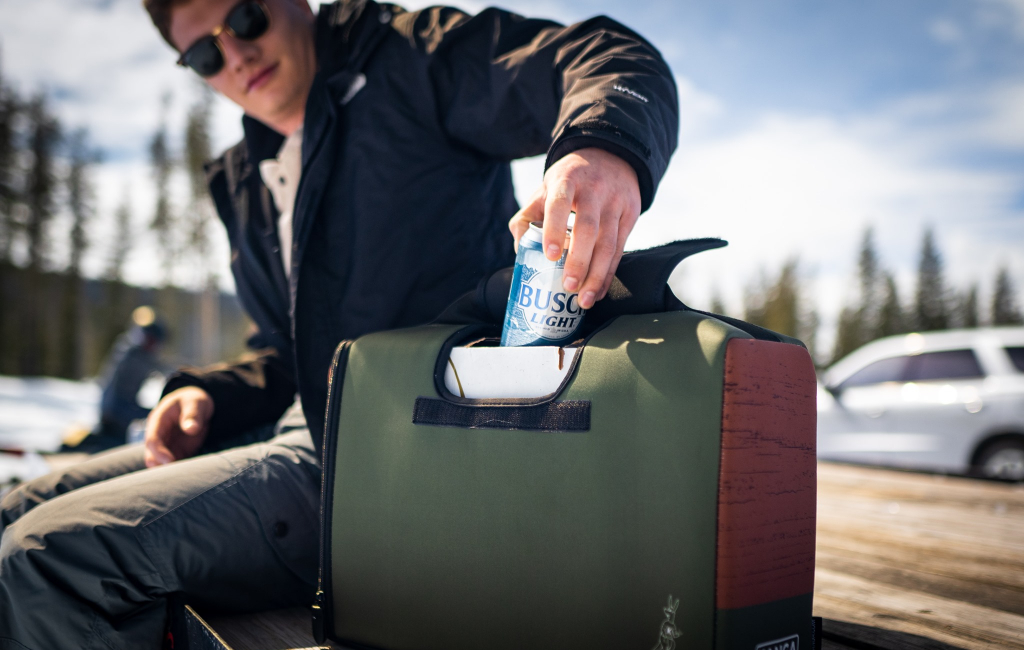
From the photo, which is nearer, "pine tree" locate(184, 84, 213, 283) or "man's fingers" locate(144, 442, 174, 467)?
"man's fingers" locate(144, 442, 174, 467)

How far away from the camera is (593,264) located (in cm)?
83

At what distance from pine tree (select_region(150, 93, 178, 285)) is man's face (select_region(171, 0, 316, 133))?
29698mm

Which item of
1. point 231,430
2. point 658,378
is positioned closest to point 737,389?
point 658,378

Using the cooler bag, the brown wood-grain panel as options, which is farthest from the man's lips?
the brown wood-grain panel

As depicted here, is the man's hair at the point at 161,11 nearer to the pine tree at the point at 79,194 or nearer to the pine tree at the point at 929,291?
the pine tree at the point at 79,194

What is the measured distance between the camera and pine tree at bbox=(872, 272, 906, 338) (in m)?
41.7

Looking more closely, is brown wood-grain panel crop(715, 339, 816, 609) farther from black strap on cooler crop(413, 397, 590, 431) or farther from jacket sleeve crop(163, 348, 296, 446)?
jacket sleeve crop(163, 348, 296, 446)

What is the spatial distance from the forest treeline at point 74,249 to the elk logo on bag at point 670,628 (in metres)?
26.1

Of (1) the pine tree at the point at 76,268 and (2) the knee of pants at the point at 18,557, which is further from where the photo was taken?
(1) the pine tree at the point at 76,268

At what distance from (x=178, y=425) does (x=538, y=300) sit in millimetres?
1260

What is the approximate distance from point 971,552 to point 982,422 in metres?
6.03

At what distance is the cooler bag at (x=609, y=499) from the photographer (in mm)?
709

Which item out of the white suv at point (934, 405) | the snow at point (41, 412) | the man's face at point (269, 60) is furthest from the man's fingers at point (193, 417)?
the snow at point (41, 412)

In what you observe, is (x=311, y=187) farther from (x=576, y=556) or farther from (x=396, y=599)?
(x=576, y=556)
